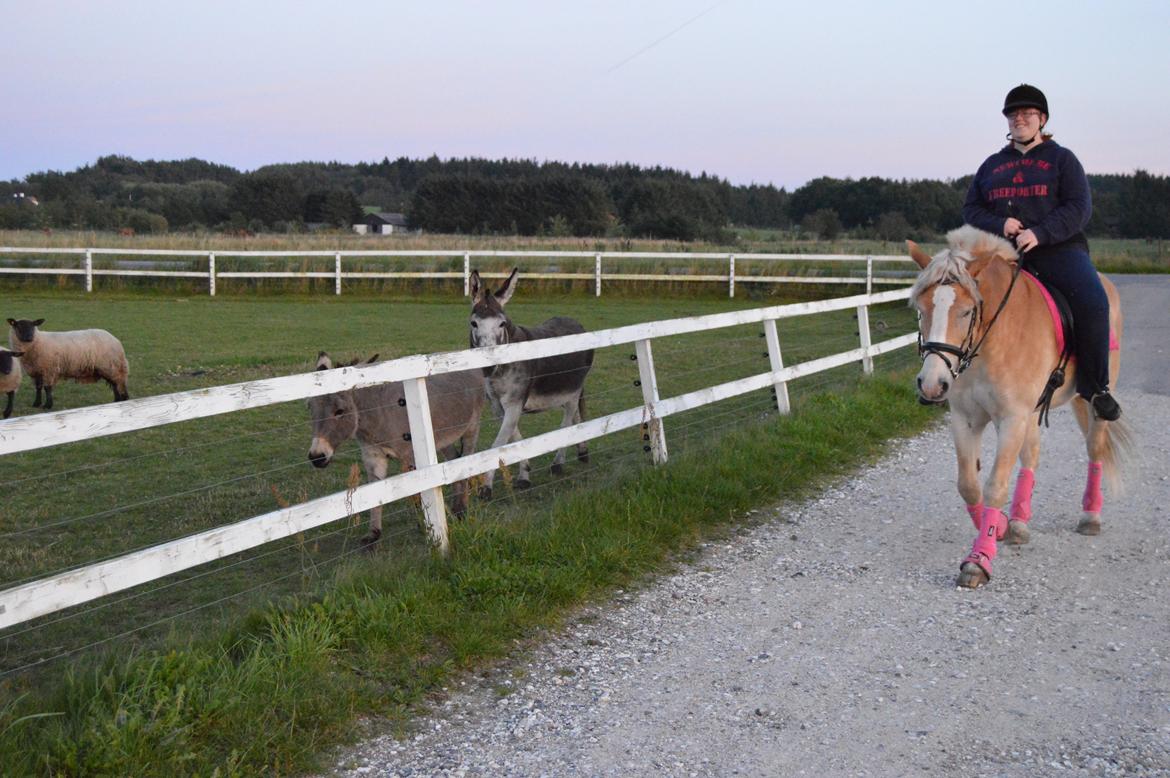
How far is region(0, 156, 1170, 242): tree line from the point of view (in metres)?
72.1

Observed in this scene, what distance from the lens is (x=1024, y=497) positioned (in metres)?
6.67

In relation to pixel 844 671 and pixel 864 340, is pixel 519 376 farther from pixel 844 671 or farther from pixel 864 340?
pixel 864 340

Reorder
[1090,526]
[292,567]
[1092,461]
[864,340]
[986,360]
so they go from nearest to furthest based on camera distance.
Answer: [986,360] < [292,567] < [1090,526] < [1092,461] < [864,340]

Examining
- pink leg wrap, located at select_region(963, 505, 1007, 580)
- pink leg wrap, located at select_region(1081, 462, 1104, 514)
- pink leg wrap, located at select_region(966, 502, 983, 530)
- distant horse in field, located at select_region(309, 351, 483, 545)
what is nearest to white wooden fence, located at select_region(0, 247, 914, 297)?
distant horse in field, located at select_region(309, 351, 483, 545)

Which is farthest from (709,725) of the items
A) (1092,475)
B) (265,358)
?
(265,358)

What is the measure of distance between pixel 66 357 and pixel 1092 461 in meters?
12.1

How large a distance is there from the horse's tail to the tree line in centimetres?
5748

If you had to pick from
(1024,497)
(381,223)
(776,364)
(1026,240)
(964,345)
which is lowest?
(1024,497)

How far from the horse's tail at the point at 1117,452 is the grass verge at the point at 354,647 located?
7.85 feet

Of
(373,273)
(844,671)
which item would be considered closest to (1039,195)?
(844,671)

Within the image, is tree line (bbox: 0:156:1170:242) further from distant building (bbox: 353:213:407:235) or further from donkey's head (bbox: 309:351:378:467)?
donkey's head (bbox: 309:351:378:467)

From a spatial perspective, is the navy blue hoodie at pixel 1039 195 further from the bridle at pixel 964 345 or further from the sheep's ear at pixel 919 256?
the sheep's ear at pixel 919 256

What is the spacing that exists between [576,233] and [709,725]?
256 ft

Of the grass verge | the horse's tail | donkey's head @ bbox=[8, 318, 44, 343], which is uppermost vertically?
donkey's head @ bbox=[8, 318, 44, 343]
